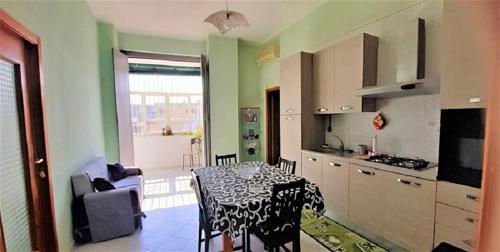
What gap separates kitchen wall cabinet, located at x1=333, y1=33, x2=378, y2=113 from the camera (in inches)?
104

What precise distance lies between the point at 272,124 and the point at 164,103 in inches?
132

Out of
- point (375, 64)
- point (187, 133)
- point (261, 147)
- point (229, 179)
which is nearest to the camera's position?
point (229, 179)

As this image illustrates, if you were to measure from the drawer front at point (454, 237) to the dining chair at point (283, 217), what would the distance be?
111 cm

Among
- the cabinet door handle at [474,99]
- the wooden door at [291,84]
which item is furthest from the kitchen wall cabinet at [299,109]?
the cabinet door handle at [474,99]

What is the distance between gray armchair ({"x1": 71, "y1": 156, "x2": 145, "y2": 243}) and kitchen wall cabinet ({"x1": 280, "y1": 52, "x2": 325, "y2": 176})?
2.30 meters

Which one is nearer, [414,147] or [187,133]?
[414,147]

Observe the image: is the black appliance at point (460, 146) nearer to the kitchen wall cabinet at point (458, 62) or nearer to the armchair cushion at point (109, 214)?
the kitchen wall cabinet at point (458, 62)

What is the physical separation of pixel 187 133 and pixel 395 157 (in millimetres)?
5359

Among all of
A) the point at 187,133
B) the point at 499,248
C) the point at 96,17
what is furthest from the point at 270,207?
the point at 187,133

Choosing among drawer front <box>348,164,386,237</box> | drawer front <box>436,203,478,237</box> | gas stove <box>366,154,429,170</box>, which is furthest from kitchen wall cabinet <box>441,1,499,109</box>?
drawer front <box>348,164,386,237</box>

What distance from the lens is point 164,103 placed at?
660cm

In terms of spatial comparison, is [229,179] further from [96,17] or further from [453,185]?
[96,17]

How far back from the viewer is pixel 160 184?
4746 millimetres

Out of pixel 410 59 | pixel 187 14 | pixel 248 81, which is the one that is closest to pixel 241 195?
pixel 410 59
